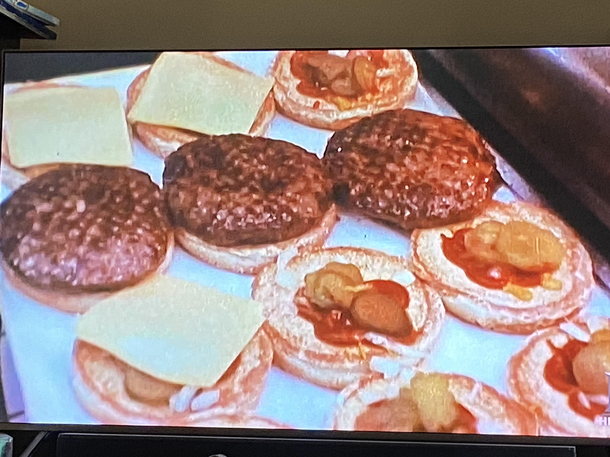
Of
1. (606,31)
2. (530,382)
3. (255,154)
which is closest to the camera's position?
(530,382)

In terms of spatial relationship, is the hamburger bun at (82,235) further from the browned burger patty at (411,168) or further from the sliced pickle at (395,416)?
the sliced pickle at (395,416)

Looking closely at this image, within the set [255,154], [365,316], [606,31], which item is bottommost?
[365,316]

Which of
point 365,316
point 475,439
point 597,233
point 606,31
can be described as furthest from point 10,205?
point 606,31

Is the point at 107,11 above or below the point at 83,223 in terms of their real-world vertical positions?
above

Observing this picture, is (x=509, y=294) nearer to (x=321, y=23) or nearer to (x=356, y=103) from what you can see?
(x=356, y=103)

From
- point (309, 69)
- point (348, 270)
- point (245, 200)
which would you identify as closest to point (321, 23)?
point (309, 69)

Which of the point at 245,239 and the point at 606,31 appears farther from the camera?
the point at 606,31

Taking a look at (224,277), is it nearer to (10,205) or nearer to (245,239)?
(245,239)
